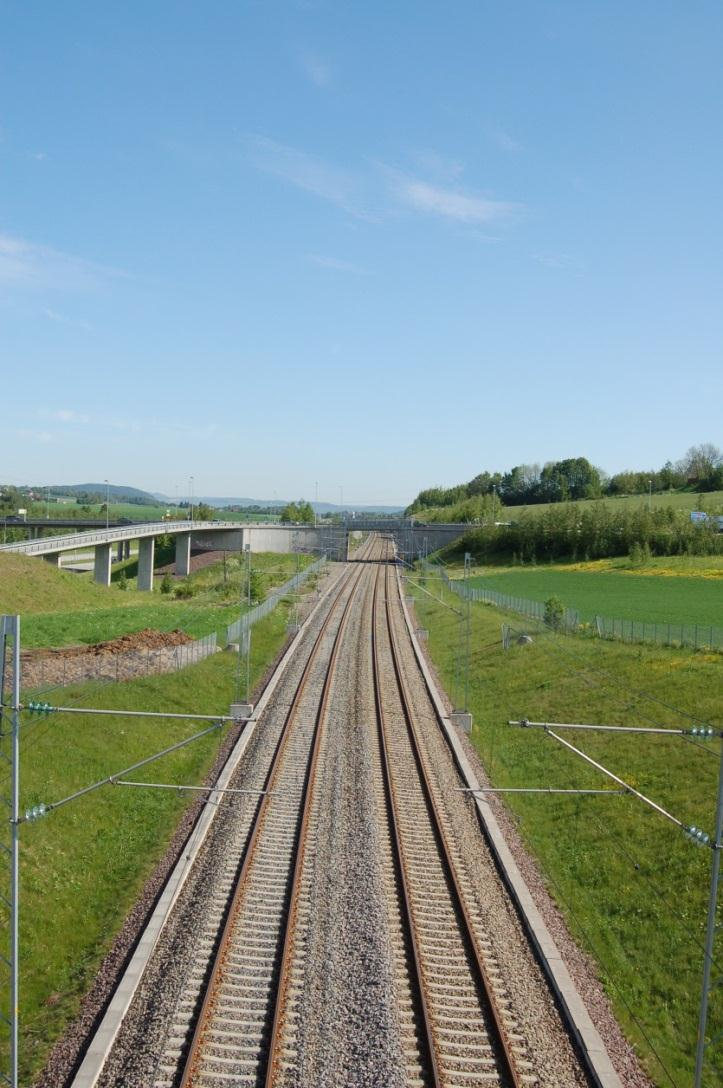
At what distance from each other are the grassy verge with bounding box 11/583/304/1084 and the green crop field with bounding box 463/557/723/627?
1215 inches

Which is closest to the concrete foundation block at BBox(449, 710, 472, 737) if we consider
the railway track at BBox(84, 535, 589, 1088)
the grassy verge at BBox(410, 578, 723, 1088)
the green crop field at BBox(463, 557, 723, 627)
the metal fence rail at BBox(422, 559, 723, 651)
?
the grassy verge at BBox(410, 578, 723, 1088)

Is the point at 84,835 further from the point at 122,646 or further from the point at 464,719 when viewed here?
the point at 122,646

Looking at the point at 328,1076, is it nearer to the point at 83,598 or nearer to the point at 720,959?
the point at 720,959

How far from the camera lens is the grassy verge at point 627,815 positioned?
13531 millimetres

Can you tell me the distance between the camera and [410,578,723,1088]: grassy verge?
1353cm

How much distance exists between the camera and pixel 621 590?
223 ft

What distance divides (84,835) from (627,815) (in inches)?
491

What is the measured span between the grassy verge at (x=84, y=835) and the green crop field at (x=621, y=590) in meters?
30.9

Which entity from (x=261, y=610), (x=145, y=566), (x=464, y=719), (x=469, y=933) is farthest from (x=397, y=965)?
(x=145, y=566)

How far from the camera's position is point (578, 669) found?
32.2 metres

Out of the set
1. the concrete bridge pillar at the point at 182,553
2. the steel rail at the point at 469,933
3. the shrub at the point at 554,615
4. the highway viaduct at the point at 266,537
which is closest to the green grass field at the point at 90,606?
the shrub at the point at 554,615

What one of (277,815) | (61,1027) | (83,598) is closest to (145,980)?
(61,1027)

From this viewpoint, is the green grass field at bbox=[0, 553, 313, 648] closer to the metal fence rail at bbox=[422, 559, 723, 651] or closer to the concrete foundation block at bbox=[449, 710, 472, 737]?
the metal fence rail at bbox=[422, 559, 723, 651]

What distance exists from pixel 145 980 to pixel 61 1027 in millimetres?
1346
